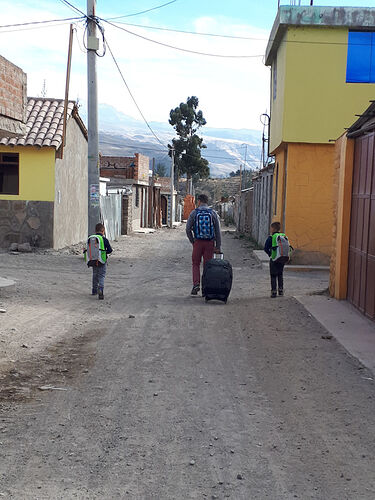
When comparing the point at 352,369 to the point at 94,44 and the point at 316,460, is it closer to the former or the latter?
the point at 316,460

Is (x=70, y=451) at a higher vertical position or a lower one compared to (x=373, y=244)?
lower

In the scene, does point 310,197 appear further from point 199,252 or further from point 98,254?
point 98,254

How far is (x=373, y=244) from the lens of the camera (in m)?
8.95

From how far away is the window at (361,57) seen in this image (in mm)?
16141

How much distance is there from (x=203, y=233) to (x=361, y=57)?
325 inches

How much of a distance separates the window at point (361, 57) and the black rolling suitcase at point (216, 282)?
335 inches

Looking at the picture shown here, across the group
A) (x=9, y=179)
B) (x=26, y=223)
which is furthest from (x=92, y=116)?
(x=9, y=179)

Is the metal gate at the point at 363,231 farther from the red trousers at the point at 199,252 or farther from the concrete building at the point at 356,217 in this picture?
the red trousers at the point at 199,252

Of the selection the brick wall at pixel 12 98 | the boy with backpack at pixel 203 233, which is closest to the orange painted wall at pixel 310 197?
the boy with backpack at pixel 203 233

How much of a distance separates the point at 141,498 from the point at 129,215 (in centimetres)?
2776

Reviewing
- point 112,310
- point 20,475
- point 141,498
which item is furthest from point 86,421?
point 112,310

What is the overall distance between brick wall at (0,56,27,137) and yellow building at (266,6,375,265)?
359 inches

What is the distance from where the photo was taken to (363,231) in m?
9.61

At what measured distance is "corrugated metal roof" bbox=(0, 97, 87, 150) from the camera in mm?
18281
